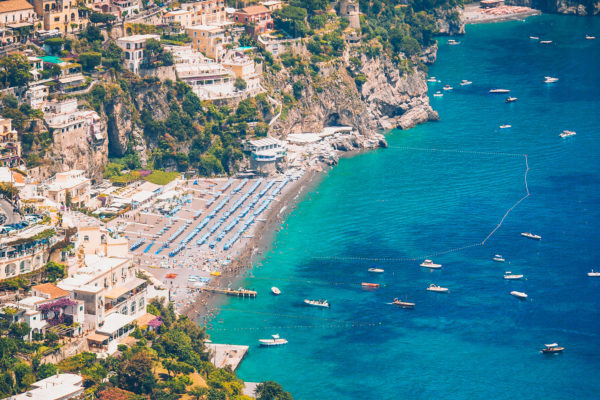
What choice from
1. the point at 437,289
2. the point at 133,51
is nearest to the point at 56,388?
the point at 437,289

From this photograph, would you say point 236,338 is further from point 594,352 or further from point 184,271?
point 594,352

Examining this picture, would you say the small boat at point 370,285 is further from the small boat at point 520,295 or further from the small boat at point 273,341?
the small boat at point 273,341

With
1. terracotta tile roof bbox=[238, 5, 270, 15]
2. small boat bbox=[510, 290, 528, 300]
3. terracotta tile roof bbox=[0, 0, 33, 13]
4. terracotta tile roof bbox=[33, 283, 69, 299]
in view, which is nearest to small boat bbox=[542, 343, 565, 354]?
small boat bbox=[510, 290, 528, 300]

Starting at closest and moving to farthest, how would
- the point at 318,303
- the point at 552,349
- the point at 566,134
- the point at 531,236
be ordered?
the point at 552,349
the point at 318,303
the point at 531,236
the point at 566,134

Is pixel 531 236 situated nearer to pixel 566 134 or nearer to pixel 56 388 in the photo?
pixel 566 134

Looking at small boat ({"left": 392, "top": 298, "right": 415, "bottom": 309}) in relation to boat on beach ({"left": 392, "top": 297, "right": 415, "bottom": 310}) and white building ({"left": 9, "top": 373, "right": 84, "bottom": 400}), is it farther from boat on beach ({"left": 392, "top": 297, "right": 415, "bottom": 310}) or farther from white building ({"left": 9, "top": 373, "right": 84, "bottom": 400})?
white building ({"left": 9, "top": 373, "right": 84, "bottom": 400})

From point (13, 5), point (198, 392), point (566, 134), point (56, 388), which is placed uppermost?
point (13, 5)
